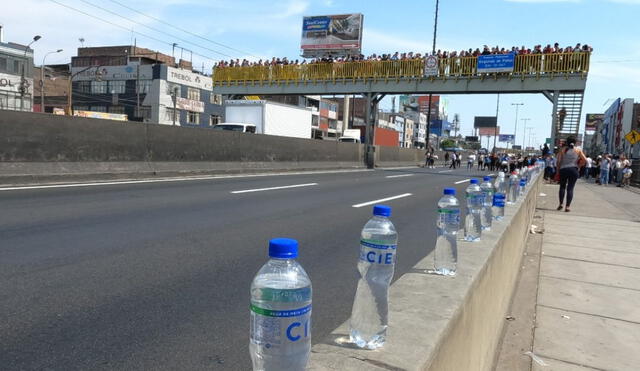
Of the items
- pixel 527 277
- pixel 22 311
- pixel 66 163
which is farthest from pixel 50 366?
pixel 66 163

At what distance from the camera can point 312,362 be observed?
5.14 ft

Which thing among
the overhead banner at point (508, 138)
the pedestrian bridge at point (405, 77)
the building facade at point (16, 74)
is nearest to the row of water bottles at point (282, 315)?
the pedestrian bridge at point (405, 77)

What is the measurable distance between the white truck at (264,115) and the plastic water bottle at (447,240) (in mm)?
24048

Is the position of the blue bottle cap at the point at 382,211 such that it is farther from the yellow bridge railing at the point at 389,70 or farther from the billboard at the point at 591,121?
the billboard at the point at 591,121

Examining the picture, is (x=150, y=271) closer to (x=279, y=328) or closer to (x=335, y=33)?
(x=279, y=328)

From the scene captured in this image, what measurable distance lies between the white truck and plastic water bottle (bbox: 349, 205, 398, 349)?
24999 millimetres

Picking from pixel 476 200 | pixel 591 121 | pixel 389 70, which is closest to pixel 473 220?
pixel 476 200

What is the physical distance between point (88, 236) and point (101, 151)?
708 cm

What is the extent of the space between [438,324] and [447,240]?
50.8 inches

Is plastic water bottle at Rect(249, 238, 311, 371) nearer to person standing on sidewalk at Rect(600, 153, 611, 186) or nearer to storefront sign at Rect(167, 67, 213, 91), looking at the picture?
person standing on sidewalk at Rect(600, 153, 611, 186)

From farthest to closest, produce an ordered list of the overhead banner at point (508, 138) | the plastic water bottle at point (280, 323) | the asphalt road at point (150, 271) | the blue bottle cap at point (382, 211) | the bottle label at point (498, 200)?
the overhead banner at point (508, 138)
the bottle label at point (498, 200)
the asphalt road at point (150, 271)
the blue bottle cap at point (382, 211)
the plastic water bottle at point (280, 323)

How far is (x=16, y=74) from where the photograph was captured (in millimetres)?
54625

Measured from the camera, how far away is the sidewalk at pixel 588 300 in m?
3.95

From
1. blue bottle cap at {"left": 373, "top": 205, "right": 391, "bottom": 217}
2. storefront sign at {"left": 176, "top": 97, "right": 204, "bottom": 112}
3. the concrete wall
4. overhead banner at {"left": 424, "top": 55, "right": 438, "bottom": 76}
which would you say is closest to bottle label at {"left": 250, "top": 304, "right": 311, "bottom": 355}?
blue bottle cap at {"left": 373, "top": 205, "right": 391, "bottom": 217}
